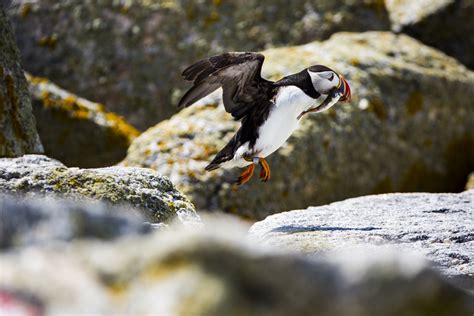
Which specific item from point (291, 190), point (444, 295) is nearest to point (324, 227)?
point (291, 190)

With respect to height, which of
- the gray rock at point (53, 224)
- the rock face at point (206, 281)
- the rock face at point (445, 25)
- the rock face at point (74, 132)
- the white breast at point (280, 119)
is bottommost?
the rock face at point (445, 25)

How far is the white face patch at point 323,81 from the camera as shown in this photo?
7.60 m

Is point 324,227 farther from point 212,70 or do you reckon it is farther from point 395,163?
point 395,163

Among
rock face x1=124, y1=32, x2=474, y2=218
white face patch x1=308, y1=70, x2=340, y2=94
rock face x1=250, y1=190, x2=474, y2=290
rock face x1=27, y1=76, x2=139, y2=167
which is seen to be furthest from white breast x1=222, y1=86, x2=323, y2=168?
rock face x1=27, y1=76, x2=139, y2=167

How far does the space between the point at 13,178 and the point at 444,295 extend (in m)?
3.72

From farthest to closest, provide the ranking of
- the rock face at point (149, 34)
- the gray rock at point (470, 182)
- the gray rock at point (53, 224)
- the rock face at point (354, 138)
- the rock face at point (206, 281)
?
the rock face at point (149, 34)
the gray rock at point (470, 182)
the rock face at point (354, 138)
the gray rock at point (53, 224)
the rock face at point (206, 281)

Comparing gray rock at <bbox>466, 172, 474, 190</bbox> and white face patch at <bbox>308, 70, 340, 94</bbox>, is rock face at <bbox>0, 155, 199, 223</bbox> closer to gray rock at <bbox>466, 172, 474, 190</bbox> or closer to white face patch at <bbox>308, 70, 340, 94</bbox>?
white face patch at <bbox>308, 70, 340, 94</bbox>

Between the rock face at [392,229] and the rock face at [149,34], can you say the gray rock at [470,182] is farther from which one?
the rock face at [149,34]

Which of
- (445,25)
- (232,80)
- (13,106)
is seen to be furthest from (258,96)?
(445,25)

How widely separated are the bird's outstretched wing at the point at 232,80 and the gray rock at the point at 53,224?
201 inches

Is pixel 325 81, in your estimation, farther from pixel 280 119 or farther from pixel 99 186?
pixel 99 186

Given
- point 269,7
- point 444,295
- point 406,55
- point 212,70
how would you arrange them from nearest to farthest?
point 444,295 → point 212,70 → point 406,55 → point 269,7

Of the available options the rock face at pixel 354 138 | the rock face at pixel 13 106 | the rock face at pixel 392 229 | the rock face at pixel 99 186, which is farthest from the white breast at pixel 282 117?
the rock face at pixel 13 106

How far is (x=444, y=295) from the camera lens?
245cm
